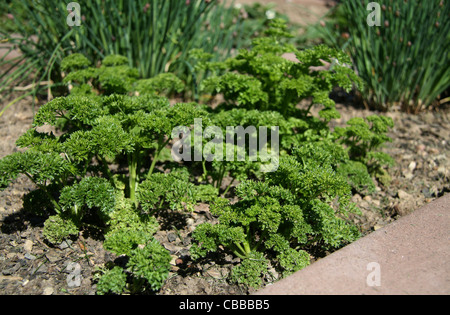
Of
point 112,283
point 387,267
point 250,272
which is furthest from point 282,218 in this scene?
point 112,283

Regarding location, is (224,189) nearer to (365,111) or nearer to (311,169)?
(311,169)

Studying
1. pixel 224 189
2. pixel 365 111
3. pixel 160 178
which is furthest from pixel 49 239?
pixel 365 111

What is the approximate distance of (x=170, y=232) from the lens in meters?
2.32

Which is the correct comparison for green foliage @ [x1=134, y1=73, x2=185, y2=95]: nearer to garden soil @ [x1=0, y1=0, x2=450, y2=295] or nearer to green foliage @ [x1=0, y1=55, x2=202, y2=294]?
green foliage @ [x1=0, y1=55, x2=202, y2=294]

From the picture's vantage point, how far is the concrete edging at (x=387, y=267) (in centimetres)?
169

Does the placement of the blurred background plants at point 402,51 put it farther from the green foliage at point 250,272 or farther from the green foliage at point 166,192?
the green foliage at point 250,272

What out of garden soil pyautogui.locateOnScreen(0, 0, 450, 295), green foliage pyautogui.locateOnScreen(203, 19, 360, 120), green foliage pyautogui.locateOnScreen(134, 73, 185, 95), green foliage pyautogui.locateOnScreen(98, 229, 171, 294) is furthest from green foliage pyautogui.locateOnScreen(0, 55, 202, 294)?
green foliage pyautogui.locateOnScreen(203, 19, 360, 120)

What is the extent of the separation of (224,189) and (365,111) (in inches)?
64.1

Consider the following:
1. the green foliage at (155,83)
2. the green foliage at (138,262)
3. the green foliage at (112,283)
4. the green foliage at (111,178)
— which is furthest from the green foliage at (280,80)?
the green foliage at (112,283)

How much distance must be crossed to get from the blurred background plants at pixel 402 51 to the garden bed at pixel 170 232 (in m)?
0.45

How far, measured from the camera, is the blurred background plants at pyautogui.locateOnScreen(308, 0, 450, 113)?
3.28m

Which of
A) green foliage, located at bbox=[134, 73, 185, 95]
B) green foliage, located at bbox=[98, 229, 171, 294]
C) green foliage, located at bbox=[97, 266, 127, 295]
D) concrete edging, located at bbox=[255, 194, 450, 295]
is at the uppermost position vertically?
green foliage, located at bbox=[134, 73, 185, 95]

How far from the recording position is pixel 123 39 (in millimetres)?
3338
